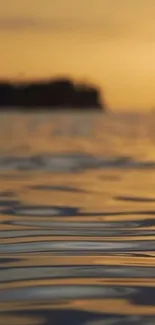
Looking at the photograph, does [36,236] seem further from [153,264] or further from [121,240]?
[153,264]

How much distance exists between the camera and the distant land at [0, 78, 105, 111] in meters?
46.9

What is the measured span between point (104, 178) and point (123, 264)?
3.57 meters

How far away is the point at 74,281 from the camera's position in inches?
101

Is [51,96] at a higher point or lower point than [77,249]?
higher

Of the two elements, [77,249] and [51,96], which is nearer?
[77,249]

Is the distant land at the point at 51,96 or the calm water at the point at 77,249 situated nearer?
the calm water at the point at 77,249

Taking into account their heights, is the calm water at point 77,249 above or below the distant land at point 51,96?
below

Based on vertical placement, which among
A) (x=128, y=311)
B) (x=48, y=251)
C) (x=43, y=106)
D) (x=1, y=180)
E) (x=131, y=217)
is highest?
(x=43, y=106)

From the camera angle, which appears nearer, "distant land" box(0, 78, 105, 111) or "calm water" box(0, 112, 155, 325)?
"calm water" box(0, 112, 155, 325)

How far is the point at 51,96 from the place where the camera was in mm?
51375

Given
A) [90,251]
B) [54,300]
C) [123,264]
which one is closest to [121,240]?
[90,251]

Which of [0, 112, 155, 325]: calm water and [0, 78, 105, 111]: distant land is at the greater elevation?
[0, 78, 105, 111]: distant land

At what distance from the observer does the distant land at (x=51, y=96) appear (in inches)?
1847

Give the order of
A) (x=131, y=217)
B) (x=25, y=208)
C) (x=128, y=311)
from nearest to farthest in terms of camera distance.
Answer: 1. (x=128, y=311)
2. (x=131, y=217)
3. (x=25, y=208)
